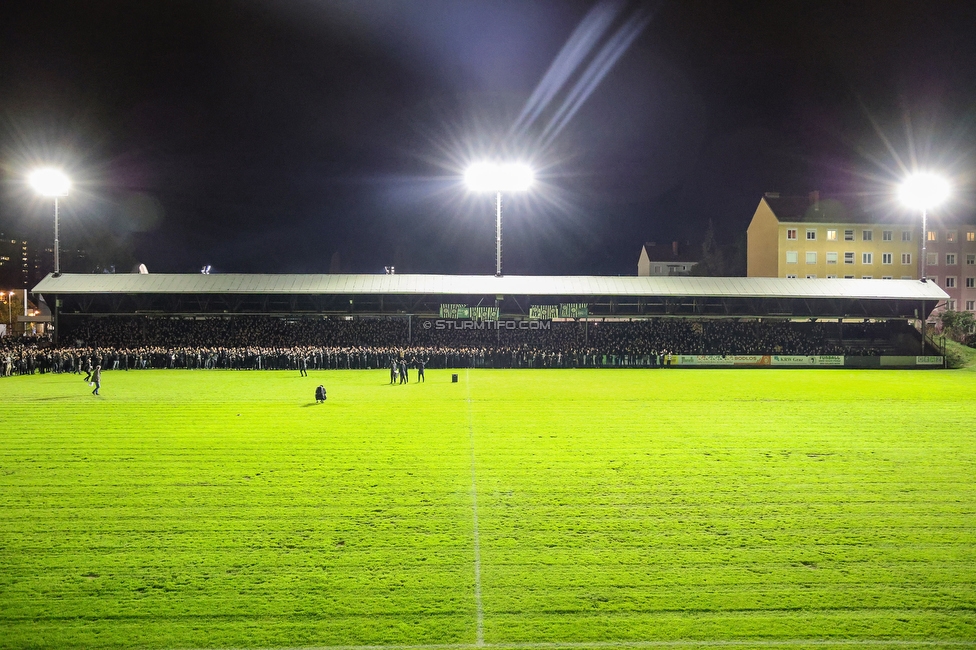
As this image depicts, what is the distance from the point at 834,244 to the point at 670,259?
2912cm

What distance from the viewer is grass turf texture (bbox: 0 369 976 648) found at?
230 inches

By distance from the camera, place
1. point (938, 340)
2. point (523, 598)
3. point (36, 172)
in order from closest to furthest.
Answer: point (523, 598) < point (36, 172) < point (938, 340)

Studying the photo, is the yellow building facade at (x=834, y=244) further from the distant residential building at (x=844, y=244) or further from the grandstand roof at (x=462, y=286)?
the grandstand roof at (x=462, y=286)

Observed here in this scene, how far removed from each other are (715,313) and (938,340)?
54.3ft

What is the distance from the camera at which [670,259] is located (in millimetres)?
87500

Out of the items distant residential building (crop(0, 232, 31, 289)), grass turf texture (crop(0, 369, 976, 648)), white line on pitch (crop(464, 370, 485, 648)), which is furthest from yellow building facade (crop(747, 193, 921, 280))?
distant residential building (crop(0, 232, 31, 289))

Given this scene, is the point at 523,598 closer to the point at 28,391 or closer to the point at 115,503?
the point at 115,503

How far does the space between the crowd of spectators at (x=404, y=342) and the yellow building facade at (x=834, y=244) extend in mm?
14184

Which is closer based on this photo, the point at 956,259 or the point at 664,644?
the point at 664,644

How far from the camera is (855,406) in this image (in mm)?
20812

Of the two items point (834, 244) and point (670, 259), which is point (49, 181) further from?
point (670, 259)

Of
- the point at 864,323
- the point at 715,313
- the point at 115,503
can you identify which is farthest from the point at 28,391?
the point at 864,323

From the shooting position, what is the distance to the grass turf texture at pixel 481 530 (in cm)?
584

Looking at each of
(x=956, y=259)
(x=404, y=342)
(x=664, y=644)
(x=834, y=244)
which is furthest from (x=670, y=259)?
(x=664, y=644)
